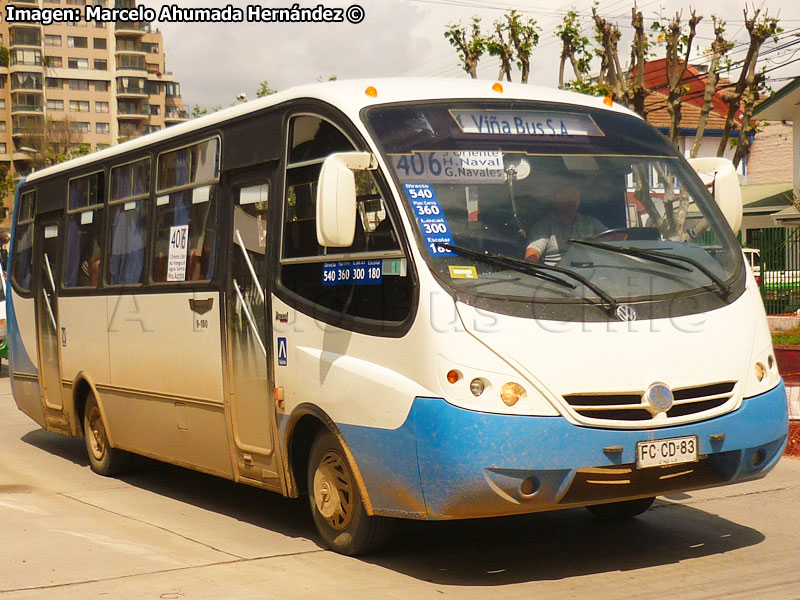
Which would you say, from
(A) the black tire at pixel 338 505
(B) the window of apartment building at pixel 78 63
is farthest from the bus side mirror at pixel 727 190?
(B) the window of apartment building at pixel 78 63

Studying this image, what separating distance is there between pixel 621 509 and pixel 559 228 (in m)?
2.29

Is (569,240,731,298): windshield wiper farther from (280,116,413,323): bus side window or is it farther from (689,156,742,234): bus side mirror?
(280,116,413,323): bus side window

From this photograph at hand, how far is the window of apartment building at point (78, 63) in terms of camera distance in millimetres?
115000

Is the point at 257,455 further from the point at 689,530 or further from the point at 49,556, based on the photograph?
the point at 689,530

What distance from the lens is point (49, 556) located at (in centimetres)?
744

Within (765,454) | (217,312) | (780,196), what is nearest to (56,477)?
(217,312)

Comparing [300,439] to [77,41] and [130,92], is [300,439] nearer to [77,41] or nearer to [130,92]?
→ [77,41]

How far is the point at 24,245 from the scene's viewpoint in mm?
12766

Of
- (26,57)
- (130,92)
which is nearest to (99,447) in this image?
(26,57)

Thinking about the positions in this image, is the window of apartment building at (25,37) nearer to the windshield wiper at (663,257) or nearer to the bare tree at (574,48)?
the bare tree at (574,48)

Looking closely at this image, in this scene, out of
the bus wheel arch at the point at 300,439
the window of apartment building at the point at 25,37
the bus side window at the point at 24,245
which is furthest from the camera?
the window of apartment building at the point at 25,37

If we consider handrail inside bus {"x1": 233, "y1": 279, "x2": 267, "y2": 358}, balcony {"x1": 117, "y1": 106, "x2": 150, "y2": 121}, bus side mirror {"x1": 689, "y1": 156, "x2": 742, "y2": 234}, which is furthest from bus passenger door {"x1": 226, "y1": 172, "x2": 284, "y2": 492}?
balcony {"x1": 117, "y1": 106, "x2": 150, "y2": 121}

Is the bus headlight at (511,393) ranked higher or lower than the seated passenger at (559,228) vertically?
lower

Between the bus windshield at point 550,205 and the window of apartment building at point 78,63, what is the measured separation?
114 m
